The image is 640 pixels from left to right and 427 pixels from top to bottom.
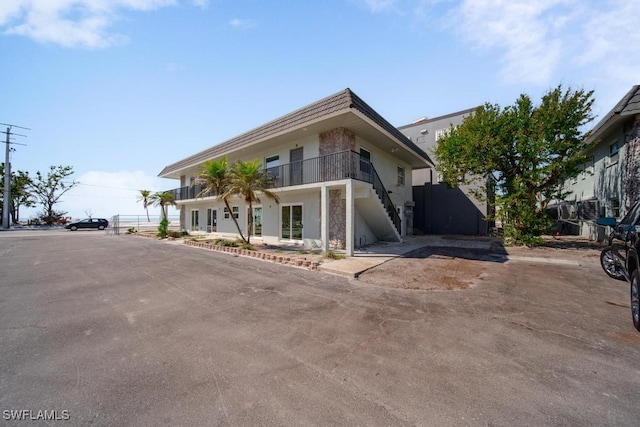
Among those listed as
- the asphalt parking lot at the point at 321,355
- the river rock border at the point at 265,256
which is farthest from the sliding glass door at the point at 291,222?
the asphalt parking lot at the point at 321,355

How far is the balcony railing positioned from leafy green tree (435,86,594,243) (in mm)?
5739

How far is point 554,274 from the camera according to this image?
24.8 feet

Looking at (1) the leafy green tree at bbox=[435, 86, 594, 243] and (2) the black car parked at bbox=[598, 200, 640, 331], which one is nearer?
(2) the black car parked at bbox=[598, 200, 640, 331]

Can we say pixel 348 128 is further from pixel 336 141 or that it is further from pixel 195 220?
pixel 195 220

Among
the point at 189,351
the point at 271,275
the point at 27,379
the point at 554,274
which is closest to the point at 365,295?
the point at 271,275

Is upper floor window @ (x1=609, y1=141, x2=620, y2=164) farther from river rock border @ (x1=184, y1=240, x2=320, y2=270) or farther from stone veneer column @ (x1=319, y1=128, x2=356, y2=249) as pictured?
river rock border @ (x1=184, y1=240, x2=320, y2=270)

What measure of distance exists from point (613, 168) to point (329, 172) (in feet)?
50.6

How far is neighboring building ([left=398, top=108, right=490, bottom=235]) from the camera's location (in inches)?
787

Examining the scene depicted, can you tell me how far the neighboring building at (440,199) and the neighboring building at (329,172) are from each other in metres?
4.92

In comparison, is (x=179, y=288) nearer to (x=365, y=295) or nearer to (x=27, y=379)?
(x=27, y=379)

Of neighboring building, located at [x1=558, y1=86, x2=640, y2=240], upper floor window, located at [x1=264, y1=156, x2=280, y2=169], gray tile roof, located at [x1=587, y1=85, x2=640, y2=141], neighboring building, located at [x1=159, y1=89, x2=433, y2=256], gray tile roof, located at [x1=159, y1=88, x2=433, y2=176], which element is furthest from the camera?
upper floor window, located at [x1=264, y1=156, x2=280, y2=169]

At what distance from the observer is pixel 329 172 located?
11.6 meters

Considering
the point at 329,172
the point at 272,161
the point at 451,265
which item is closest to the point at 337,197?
the point at 329,172

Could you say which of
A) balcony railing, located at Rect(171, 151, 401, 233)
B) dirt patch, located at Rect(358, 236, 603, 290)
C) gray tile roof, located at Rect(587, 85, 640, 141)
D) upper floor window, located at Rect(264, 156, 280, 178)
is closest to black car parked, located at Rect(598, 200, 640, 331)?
dirt patch, located at Rect(358, 236, 603, 290)
